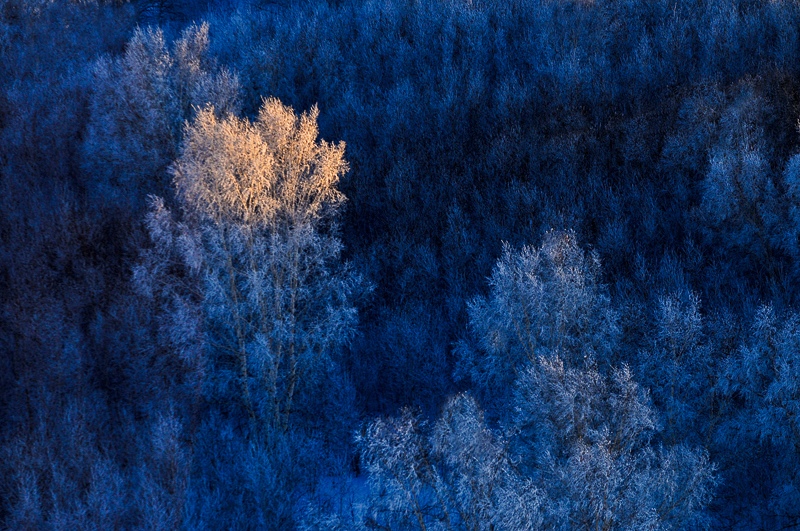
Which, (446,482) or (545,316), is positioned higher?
(545,316)

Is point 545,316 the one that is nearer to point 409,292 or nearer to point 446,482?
point 446,482

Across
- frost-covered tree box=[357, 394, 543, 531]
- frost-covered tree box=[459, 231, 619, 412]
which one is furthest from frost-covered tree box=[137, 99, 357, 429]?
frost-covered tree box=[357, 394, 543, 531]

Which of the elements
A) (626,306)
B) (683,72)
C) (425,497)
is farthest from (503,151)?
(425,497)

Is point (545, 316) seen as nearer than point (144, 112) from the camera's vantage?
Yes

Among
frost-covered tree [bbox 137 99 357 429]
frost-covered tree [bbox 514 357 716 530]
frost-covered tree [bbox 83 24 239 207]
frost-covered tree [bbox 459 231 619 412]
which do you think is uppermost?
frost-covered tree [bbox 83 24 239 207]

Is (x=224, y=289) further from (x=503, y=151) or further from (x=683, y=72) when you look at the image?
(x=683, y=72)

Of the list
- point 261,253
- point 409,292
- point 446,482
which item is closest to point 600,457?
point 446,482

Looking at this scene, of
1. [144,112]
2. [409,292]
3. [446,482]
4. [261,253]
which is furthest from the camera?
[409,292]

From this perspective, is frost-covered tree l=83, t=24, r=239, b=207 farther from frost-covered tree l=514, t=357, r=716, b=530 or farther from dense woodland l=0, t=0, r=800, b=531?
frost-covered tree l=514, t=357, r=716, b=530

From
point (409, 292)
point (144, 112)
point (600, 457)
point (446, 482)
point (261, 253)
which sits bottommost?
point (600, 457)
